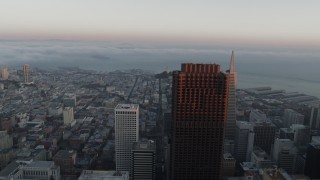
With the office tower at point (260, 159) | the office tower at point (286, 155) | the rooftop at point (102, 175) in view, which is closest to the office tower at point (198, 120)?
the rooftop at point (102, 175)

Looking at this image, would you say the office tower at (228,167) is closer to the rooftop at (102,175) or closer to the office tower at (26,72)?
the rooftop at (102,175)

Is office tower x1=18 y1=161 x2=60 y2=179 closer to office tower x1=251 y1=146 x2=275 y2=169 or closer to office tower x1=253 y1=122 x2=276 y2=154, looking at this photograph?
office tower x1=251 y1=146 x2=275 y2=169

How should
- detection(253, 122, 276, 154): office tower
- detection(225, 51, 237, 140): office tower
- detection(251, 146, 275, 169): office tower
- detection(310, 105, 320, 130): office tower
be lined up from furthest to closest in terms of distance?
detection(310, 105, 320, 130): office tower < detection(253, 122, 276, 154): office tower < detection(225, 51, 237, 140): office tower < detection(251, 146, 275, 169): office tower

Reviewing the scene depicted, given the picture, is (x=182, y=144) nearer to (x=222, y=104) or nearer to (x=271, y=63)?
(x=222, y=104)

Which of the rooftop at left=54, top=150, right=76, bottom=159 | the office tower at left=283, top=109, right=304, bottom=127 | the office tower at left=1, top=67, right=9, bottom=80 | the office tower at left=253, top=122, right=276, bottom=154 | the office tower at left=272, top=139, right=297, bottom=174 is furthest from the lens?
the office tower at left=1, top=67, right=9, bottom=80

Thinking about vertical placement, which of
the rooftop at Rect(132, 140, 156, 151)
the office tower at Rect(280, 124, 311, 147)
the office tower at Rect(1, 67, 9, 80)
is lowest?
the office tower at Rect(280, 124, 311, 147)

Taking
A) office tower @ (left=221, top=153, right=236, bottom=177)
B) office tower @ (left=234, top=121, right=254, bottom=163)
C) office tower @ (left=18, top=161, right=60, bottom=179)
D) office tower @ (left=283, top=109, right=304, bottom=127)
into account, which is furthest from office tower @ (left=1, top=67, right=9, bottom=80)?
office tower @ (left=283, top=109, right=304, bottom=127)

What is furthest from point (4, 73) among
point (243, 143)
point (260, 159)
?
point (260, 159)
